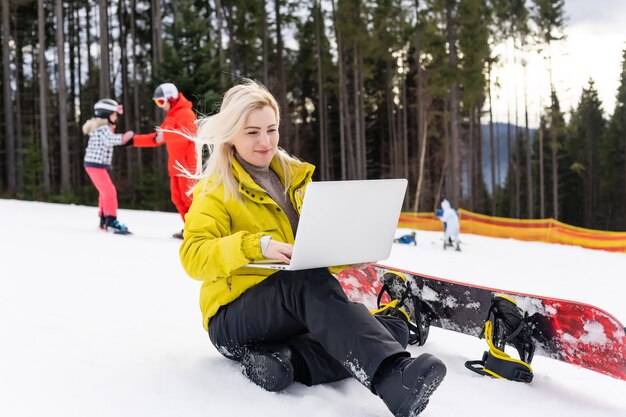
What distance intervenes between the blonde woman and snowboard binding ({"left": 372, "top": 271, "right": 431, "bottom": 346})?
0.42 meters

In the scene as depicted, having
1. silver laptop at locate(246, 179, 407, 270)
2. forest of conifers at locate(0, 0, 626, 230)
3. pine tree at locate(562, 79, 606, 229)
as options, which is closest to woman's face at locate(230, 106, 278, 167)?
silver laptop at locate(246, 179, 407, 270)

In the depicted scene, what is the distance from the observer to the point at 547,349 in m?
2.51

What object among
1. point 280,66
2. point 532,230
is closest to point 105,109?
point 532,230

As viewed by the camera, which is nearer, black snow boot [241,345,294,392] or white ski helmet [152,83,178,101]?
black snow boot [241,345,294,392]

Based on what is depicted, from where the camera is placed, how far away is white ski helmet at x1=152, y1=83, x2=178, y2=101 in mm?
6699

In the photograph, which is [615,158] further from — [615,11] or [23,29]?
[23,29]

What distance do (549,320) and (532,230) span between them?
38.2 ft

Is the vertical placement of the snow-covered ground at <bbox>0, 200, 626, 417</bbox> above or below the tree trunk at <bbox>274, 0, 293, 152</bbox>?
below

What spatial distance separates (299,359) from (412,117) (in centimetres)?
3584

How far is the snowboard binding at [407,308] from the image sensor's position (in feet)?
9.65

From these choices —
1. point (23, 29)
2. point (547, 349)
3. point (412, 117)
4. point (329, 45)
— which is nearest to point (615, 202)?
point (412, 117)

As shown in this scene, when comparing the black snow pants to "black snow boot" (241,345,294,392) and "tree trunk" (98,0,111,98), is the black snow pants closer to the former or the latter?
"black snow boot" (241,345,294,392)

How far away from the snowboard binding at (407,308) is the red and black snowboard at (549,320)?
0.02m

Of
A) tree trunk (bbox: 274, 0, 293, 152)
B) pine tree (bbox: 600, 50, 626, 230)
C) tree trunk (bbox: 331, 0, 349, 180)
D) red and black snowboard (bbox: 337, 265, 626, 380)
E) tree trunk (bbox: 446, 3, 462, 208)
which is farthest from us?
pine tree (bbox: 600, 50, 626, 230)
